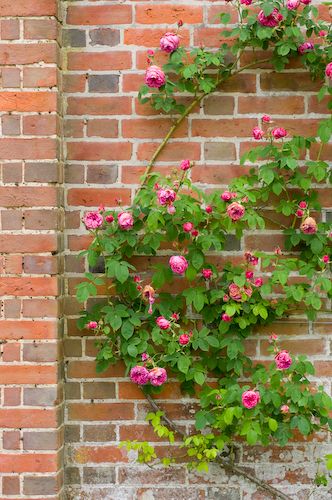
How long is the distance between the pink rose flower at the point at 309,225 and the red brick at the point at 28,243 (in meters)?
0.86

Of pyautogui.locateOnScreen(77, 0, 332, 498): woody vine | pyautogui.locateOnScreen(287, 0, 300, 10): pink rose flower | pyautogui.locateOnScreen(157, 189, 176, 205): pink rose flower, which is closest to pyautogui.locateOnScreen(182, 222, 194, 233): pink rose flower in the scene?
pyautogui.locateOnScreen(77, 0, 332, 498): woody vine

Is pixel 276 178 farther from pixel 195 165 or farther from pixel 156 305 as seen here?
pixel 156 305

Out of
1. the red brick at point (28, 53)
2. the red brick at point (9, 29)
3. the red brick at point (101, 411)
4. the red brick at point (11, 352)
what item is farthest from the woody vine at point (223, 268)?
the red brick at point (9, 29)

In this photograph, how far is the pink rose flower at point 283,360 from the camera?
7.29ft

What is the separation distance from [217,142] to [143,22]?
1.66 feet

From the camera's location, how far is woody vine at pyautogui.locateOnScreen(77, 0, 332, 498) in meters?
2.26

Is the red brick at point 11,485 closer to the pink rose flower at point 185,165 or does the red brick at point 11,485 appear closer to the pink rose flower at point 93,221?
the pink rose flower at point 93,221

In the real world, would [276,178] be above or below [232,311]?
above

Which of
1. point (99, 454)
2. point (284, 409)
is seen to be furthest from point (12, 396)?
point (284, 409)

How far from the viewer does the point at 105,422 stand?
7.98ft

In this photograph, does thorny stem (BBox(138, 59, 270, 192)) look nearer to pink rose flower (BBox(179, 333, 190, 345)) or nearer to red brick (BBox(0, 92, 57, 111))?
red brick (BBox(0, 92, 57, 111))

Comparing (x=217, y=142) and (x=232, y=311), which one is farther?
(x=217, y=142)

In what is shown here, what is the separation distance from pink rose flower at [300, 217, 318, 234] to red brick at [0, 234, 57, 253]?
0.86 metres

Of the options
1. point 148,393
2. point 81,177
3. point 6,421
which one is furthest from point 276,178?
point 6,421
